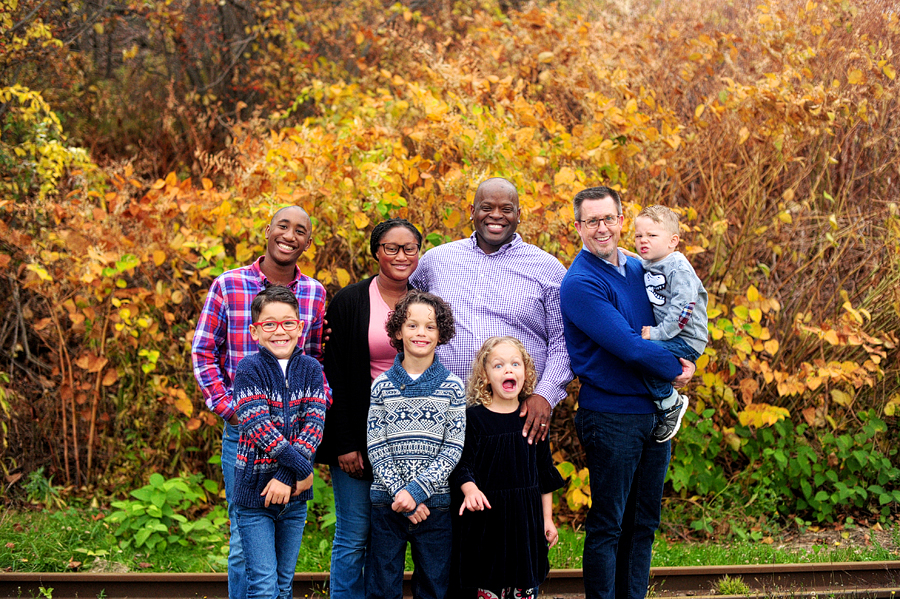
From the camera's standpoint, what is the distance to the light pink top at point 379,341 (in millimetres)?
3268

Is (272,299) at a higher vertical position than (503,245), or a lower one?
lower

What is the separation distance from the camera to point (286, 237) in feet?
10.7

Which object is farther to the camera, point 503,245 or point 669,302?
point 503,245

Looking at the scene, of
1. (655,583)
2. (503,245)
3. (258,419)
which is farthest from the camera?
(655,583)

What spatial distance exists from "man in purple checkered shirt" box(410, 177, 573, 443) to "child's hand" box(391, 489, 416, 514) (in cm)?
60

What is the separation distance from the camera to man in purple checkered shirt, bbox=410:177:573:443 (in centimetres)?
333

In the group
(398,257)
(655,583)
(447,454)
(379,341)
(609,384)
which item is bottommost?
(655,583)

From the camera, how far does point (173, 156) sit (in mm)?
9312

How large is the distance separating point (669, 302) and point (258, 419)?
1.86m

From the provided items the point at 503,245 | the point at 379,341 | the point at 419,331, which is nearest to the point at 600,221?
the point at 503,245

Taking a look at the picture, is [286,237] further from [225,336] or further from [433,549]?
[433,549]

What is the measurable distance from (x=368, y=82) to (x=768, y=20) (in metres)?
4.25

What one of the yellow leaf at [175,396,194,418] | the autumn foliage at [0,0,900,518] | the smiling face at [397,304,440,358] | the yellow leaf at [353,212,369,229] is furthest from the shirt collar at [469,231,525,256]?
the yellow leaf at [175,396,194,418]

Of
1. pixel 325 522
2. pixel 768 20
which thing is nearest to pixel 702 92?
pixel 768 20
